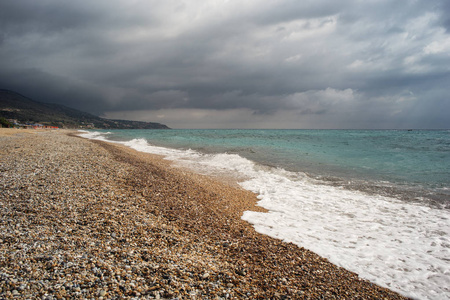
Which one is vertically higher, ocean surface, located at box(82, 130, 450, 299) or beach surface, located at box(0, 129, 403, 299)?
beach surface, located at box(0, 129, 403, 299)

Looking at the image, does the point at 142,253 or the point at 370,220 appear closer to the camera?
the point at 142,253

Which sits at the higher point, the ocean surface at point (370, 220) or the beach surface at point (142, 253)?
the beach surface at point (142, 253)

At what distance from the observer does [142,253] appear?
415cm

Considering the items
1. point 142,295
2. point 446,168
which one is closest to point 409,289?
point 142,295

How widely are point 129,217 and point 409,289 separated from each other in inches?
256

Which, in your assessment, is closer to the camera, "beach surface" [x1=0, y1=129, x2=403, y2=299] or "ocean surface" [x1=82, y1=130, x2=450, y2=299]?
"beach surface" [x1=0, y1=129, x2=403, y2=299]

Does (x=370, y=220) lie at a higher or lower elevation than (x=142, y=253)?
lower

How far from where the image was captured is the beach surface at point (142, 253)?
10.9ft

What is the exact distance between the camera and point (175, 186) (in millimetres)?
8922

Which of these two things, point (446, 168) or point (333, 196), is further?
point (446, 168)

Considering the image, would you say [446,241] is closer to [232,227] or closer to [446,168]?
[232,227]

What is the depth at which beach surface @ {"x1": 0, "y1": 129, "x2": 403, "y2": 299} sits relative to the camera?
130 inches

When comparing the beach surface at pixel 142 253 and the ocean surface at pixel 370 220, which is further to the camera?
the ocean surface at pixel 370 220

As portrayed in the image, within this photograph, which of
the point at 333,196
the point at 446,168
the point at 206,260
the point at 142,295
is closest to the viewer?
the point at 142,295
